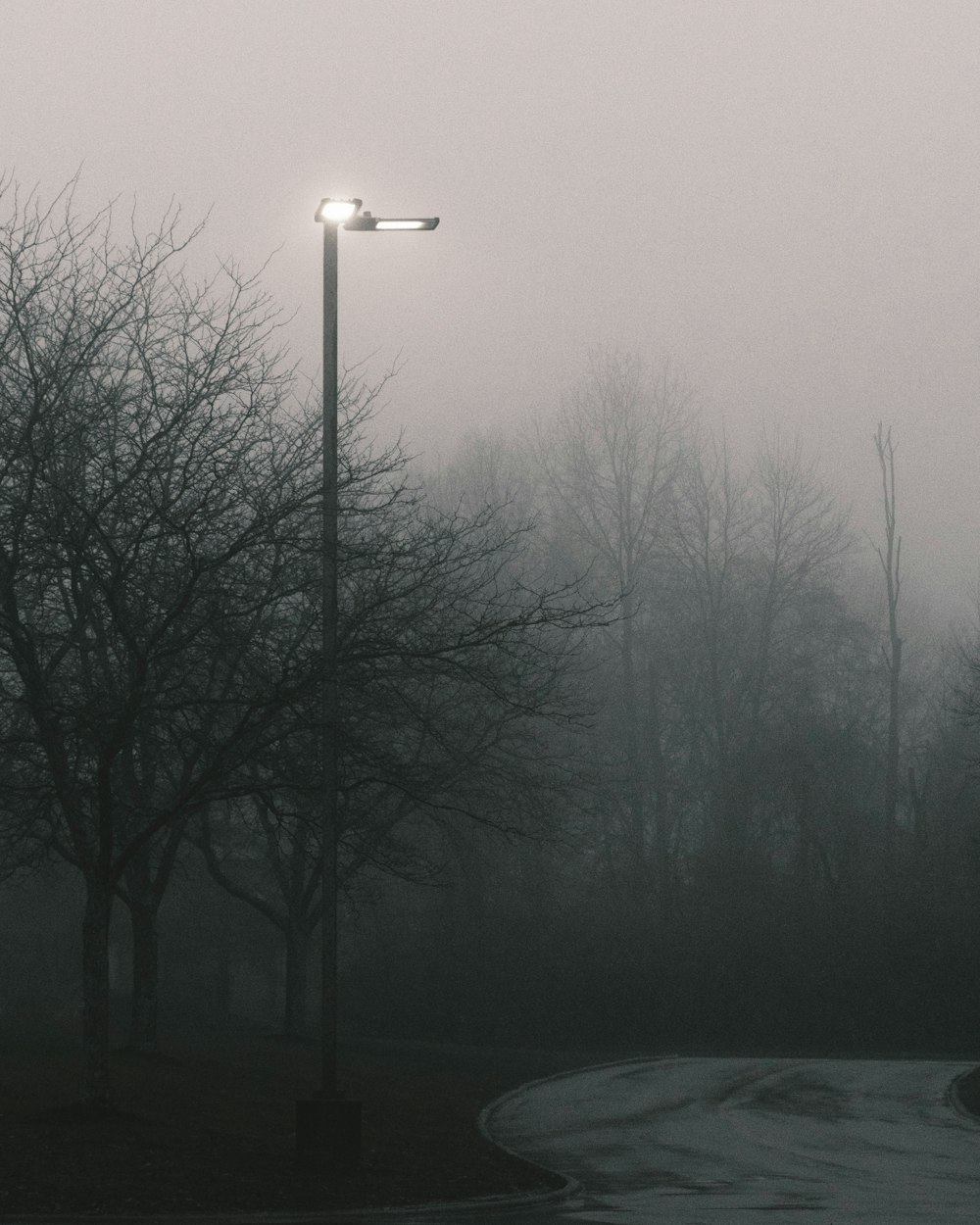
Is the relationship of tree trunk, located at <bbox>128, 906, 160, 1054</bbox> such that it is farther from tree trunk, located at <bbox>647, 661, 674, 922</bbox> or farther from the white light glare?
tree trunk, located at <bbox>647, 661, 674, 922</bbox>

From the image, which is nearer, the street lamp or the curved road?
the curved road

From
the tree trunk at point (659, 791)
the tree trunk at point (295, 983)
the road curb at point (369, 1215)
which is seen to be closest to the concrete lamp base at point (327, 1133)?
the road curb at point (369, 1215)

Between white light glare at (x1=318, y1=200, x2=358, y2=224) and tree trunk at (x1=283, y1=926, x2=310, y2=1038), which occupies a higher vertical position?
white light glare at (x1=318, y1=200, x2=358, y2=224)

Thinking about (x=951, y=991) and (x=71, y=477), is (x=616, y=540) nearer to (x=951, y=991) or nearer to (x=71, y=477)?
(x=951, y=991)

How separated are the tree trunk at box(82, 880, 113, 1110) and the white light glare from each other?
671 centimetres

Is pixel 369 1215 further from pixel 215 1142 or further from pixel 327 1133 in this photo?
pixel 215 1142

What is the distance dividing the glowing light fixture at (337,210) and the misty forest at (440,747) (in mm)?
1894

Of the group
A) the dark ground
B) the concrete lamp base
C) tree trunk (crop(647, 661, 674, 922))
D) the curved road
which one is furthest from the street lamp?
tree trunk (crop(647, 661, 674, 922))

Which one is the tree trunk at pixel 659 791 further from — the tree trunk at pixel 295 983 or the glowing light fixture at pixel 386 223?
the glowing light fixture at pixel 386 223

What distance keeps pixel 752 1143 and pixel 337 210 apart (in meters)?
11.6

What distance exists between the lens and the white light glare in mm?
14859

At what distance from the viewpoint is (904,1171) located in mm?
16234

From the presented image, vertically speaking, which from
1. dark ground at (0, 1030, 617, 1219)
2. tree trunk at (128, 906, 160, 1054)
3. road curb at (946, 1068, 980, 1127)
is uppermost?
tree trunk at (128, 906, 160, 1054)

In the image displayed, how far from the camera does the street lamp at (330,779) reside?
45.1ft
